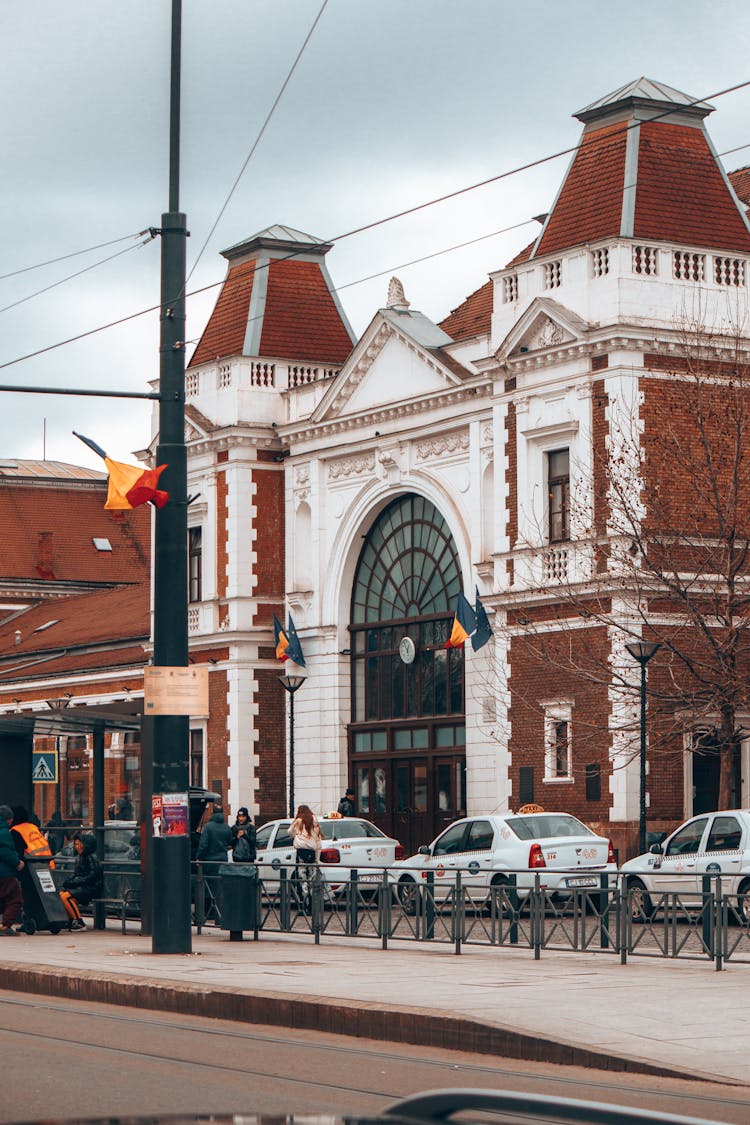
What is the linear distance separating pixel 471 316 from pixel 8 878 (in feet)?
93.5

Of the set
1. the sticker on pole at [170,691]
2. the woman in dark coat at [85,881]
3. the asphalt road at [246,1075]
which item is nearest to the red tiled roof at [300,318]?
the woman in dark coat at [85,881]

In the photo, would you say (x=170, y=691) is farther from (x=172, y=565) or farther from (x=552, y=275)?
(x=552, y=275)

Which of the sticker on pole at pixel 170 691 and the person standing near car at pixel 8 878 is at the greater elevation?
the sticker on pole at pixel 170 691

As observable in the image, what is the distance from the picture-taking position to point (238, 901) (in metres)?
22.7

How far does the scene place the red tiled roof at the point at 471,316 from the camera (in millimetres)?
48562

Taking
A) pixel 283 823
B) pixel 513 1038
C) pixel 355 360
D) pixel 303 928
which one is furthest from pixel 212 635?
pixel 513 1038

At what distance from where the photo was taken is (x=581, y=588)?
38156 mm

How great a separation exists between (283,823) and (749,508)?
35.6ft

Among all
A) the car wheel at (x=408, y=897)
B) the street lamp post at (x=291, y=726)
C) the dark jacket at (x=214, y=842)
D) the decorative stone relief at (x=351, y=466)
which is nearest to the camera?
the car wheel at (x=408, y=897)

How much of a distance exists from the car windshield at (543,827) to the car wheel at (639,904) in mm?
9871

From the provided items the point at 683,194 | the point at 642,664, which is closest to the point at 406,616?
the point at 683,194

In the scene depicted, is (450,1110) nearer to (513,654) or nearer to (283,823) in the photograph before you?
(283,823)

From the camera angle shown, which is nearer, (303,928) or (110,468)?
(110,468)

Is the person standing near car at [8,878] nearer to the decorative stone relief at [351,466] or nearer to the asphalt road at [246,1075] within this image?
the asphalt road at [246,1075]
